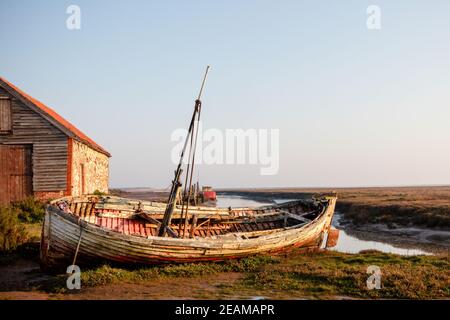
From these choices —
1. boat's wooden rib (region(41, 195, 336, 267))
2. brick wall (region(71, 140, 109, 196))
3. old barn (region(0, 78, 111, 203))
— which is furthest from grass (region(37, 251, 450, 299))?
brick wall (region(71, 140, 109, 196))

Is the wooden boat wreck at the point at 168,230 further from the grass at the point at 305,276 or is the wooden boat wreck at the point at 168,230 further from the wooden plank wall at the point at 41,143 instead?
the wooden plank wall at the point at 41,143

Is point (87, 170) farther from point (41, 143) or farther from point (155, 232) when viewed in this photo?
point (155, 232)

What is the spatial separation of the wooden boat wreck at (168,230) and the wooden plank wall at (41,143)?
777 centimetres

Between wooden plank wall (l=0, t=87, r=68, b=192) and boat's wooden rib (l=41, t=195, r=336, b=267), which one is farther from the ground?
wooden plank wall (l=0, t=87, r=68, b=192)

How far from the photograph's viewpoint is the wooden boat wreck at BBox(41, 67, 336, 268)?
1119cm

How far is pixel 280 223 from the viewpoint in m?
18.5

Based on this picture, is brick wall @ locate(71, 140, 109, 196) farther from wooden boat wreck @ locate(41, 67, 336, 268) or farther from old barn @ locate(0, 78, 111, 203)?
wooden boat wreck @ locate(41, 67, 336, 268)

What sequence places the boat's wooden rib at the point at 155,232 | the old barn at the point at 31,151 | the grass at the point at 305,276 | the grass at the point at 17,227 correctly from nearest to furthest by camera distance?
the grass at the point at 305,276 < the boat's wooden rib at the point at 155,232 < the grass at the point at 17,227 < the old barn at the point at 31,151

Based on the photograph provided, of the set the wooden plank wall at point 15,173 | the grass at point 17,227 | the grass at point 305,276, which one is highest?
the wooden plank wall at point 15,173

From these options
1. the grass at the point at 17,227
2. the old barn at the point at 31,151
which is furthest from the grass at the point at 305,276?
the old barn at the point at 31,151

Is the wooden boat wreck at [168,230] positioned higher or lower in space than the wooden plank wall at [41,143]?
lower

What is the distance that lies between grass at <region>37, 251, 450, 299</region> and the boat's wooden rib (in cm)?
42

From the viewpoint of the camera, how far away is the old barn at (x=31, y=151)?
69.1ft
